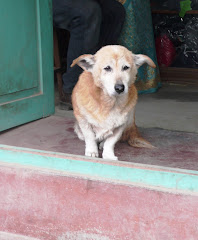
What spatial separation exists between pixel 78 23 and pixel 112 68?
4.38 feet

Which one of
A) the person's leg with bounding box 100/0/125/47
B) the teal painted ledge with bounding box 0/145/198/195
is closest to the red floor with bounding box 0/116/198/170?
the teal painted ledge with bounding box 0/145/198/195

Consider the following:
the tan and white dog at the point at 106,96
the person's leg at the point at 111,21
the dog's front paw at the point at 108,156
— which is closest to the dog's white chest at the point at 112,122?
the tan and white dog at the point at 106,96

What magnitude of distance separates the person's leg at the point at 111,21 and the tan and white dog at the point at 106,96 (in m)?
1.57

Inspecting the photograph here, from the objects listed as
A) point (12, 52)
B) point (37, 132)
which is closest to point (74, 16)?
point (12, 52)

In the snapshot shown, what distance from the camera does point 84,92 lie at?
250 cm

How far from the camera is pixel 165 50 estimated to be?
5395mm

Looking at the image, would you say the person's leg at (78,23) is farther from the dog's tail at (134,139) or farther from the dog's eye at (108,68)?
the dog's eye at (108,68)

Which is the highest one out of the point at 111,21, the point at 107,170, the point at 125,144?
the point at 111,21

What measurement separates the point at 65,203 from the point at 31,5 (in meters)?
1.59

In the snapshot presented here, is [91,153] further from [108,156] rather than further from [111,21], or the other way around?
[111,21]

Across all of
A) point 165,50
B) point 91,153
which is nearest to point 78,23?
point 91,153

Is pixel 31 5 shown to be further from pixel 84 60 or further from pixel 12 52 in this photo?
pixel 84 60

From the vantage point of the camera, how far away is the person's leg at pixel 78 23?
340 cm

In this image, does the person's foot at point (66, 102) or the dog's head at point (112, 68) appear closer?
the dog's head at point (112, 68)
